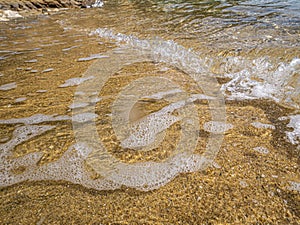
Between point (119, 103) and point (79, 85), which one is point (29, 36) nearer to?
point (79, 85)

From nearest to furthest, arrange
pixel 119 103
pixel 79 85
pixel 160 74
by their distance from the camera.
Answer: pixel 119 103
pixel 79 85
pixel 160 74

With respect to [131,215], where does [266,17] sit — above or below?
above

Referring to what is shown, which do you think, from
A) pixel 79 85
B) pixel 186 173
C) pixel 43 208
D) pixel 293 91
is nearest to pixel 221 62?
pixel 293 91

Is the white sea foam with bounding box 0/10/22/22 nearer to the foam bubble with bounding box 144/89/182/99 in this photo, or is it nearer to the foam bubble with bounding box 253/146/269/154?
the foam bubble with bounding box 144/89/182/99

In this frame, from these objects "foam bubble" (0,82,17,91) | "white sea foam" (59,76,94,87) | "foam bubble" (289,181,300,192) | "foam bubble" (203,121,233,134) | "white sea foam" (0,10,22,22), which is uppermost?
"white sea foam" (0,10,22,22)

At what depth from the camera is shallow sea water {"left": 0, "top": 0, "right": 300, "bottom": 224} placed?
151 centimetres

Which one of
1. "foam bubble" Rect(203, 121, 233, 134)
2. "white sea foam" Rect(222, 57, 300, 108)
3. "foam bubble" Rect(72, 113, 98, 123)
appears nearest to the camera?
"foam bubble" Rect(203, 121, 233, 134)

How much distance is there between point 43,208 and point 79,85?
6.77 feet

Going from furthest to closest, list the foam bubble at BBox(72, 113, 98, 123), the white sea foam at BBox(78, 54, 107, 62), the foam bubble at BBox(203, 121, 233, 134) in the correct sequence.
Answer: the white sea foam at BBox(78, 54, 107, 62), the foam bubble at BBox(72, 113, 98, 123), the foam bubble at BBox(203, 121, 233, 134)

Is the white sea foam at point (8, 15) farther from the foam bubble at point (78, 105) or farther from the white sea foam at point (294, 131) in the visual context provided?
the white sea foam at point (294, 131)

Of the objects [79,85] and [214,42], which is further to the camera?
[214,42]

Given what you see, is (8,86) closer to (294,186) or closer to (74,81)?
(74,81)

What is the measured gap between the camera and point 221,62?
4.06 m

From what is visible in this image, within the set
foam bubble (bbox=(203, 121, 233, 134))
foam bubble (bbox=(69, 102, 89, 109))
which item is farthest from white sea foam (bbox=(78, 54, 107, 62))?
foam bubble (bbox=(203, 121, 233, 134))
